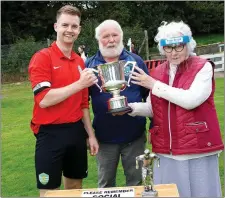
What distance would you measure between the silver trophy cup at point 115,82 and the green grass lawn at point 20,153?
1.82 metres

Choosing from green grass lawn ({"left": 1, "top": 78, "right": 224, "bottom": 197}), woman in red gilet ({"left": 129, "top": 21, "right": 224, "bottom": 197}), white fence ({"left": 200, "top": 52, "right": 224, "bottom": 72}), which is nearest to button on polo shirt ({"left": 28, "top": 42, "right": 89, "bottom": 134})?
woman in red gilet ({"left": 129, "top": 21, "right": 224, "bottom": 197})

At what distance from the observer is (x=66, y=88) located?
3.24 meters

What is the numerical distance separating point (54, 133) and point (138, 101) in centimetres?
82

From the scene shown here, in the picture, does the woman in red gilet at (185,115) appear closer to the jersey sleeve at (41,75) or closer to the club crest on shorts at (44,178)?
the jersey sleeve at (41,75)

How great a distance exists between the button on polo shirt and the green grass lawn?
1731 mm

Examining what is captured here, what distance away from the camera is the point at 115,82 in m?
3.37

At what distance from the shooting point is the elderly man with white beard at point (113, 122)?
3.69 metres

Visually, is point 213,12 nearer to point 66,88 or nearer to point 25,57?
point 25,57

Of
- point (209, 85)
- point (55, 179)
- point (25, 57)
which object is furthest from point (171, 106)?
point (25, 57)

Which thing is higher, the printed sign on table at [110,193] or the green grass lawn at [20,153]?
the printed sign on table at [110,193]

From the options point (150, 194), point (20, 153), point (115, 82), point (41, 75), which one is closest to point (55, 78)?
point (41, 75)

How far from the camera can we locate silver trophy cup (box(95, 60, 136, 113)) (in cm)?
336

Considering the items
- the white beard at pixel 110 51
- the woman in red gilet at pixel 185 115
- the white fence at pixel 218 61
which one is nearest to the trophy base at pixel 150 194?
the woman in red gilet at pixel 185 115

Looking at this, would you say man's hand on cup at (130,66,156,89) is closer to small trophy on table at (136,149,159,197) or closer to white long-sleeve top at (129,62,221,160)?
white long-sleeve top at (129,62,221,160)
